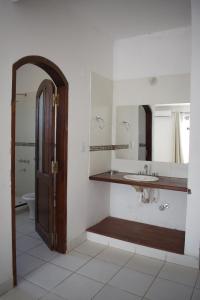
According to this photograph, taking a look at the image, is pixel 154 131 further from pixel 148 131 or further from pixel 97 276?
pixel 97 276

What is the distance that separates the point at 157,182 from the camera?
2.85 meters

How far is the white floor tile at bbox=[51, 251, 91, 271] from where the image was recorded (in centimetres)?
254

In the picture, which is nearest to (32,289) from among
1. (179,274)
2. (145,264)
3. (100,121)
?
(145,264)

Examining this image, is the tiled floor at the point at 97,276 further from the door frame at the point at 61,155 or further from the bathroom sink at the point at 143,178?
the bathroom sink at the point at 143,178

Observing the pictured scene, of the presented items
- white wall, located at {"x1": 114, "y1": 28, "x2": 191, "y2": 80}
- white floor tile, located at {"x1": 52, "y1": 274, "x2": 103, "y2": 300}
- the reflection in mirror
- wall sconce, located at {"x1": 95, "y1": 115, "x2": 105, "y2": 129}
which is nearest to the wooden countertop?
the reflection in mirror

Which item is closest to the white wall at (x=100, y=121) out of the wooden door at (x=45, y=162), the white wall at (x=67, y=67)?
the white wall at (x=67, y=67)

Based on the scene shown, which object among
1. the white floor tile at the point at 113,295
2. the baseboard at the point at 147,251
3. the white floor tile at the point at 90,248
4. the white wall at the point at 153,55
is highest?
the white wall at the point at 153,55

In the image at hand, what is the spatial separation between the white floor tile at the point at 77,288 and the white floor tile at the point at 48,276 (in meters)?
0.07


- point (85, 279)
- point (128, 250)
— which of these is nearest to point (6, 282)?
point (85, 279)

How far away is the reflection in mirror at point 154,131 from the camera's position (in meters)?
3.06

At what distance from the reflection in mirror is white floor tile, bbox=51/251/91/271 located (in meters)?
1.41

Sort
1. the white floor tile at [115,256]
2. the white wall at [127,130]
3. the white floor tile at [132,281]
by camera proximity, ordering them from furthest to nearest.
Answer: the white wall at [127,130], the white floor tile at [115,256], the white floor tile at [132,281]

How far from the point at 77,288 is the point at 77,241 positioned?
0.80m

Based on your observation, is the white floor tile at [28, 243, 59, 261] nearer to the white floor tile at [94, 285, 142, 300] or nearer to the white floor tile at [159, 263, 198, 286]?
the white floor tile at [94, 285, 142, 300]
